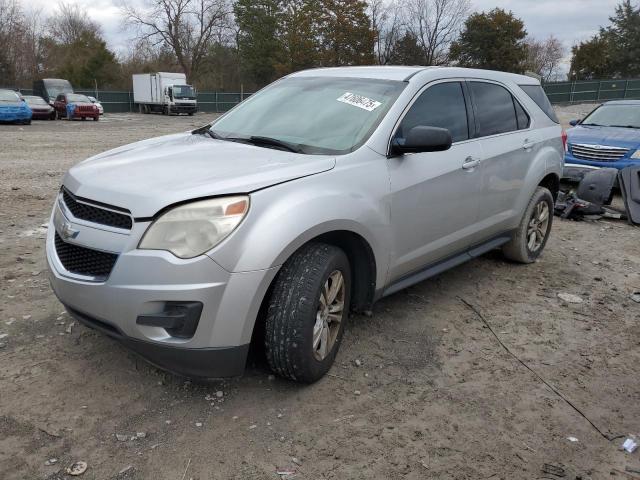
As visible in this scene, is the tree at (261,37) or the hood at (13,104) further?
the tree at (261,37)

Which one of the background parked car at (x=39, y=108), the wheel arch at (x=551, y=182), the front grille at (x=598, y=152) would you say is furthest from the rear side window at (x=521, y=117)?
the background parked car at (x=39, y=108)

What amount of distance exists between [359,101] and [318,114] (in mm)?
289

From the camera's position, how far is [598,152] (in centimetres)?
914

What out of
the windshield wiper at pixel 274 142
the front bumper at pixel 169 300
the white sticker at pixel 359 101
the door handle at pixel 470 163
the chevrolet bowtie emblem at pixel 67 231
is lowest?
the front bumper at pixel 169 300

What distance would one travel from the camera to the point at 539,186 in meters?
5.46

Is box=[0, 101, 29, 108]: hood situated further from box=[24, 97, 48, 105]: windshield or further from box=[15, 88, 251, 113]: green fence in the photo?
box=[15, 88, 251, 113]: green fence

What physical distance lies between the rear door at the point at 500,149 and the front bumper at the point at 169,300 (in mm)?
2418

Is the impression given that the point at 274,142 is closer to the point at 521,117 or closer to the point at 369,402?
the point at 369,402

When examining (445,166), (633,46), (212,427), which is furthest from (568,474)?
(633,46)

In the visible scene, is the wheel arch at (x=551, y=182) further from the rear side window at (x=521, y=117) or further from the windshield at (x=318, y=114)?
the windshield at (x=318, y=114)

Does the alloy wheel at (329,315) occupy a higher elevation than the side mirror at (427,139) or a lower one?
lower

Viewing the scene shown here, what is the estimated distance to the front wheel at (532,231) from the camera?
5.22 m

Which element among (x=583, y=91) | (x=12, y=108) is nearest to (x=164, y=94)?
(x=12, y=108)

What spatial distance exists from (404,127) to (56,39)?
2583 inches
